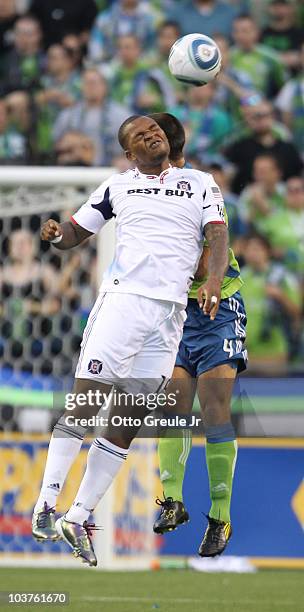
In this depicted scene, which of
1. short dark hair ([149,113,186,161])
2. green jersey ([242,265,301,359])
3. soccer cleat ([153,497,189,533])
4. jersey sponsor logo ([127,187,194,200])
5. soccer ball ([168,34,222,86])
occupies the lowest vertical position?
green jersey ([242,265,301,359])

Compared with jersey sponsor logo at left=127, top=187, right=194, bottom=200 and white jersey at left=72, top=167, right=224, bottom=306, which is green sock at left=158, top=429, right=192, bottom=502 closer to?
white jersey at left=72, top=167, right=224, bottom=306

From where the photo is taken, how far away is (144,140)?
23.8 ft

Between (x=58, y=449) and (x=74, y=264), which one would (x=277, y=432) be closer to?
(x=74, y=264)

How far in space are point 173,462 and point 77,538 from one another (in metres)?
0.93

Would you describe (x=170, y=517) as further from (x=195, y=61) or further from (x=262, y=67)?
(x=262, y=67)

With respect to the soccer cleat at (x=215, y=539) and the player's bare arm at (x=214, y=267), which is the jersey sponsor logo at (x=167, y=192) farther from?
the soccer cleat at (x=215, y=539)

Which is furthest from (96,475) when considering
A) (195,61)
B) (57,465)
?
(195,61)

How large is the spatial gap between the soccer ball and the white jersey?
609 millimetres

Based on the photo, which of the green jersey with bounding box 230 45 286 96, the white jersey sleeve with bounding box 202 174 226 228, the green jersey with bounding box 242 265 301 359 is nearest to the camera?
the white jersey sleeve with bounding box 202 174 226 228

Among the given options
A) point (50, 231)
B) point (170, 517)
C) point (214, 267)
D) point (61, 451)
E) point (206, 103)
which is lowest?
point (170, 517)

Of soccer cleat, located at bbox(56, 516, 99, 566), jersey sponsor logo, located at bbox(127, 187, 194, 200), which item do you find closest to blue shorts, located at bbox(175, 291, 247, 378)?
jersey sponsor logo, located at bbox(127, 187, 194, 200)

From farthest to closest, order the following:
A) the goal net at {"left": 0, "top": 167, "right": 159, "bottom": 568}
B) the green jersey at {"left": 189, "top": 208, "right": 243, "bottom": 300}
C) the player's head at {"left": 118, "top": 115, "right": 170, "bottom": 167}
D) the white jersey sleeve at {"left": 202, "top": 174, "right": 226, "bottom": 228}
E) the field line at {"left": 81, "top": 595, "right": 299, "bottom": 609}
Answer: the goal net at {"left": 0, "top": 167, "right": 159, "bottom": 568} → the field line at {"left": 81, "top": 595, "right": 299, "bottom": 609} → the green jersey at {"left": 189, "top": 208, "right": 243, "bottom": 300} → the white jersey sleeve at {"left": 202, "top": 174, "right": 226, "bottom": 228} → the player's head at {"left": 118, "top": 115, "right": 170, "bottom": 167}

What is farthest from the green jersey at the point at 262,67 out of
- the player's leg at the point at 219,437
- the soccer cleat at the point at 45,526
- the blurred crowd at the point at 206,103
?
the soccer cleat at the point at 45,526

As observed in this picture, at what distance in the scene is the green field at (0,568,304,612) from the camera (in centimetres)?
838
